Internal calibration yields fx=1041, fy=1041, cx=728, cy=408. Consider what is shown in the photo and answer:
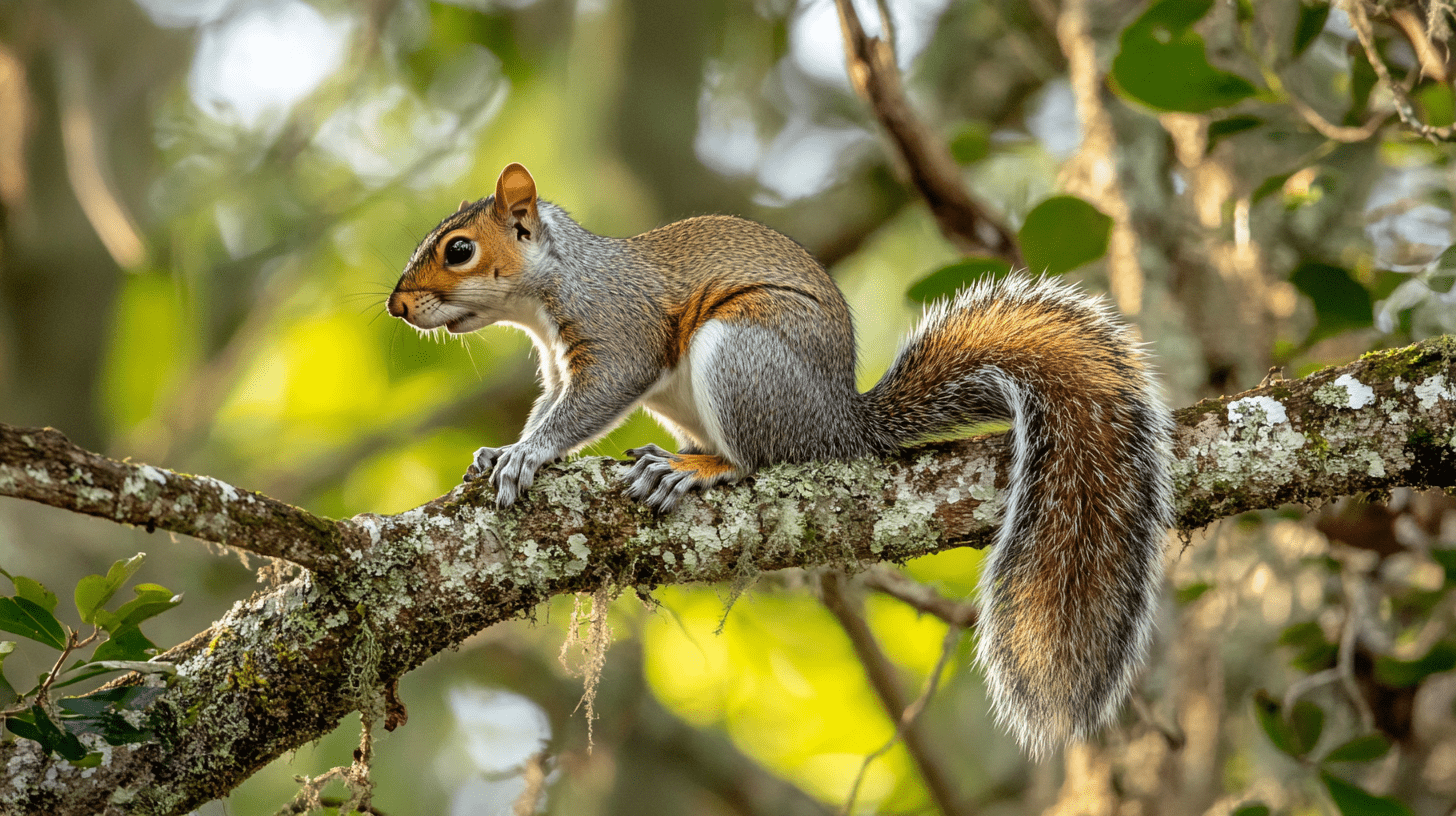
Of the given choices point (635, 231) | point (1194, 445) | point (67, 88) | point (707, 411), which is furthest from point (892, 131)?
point (67, 88)

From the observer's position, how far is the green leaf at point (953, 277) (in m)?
2.66

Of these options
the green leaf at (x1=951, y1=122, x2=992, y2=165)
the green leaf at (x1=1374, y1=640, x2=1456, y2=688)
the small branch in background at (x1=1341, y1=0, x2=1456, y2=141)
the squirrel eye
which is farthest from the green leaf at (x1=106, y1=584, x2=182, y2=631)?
the green leaf at (x1=1374, y1=640, x2=1456, y2=688)

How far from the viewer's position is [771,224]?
14.4 feet

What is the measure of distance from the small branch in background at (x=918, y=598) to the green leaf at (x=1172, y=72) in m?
1.31

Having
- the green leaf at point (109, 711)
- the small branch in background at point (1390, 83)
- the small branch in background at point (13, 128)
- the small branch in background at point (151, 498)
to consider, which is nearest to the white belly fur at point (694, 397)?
the small branch in background at point (151, 498)

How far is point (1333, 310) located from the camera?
8.34 ft

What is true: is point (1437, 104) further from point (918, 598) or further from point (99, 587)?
point (99, 587)

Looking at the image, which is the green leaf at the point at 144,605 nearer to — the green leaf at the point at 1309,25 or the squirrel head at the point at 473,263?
the squirrel head at the point at 473,263

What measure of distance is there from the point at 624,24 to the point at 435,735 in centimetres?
382

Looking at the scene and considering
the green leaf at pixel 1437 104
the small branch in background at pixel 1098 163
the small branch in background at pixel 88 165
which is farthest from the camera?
the small branch in background at pixel 88 165

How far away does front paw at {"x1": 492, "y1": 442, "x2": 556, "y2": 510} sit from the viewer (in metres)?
1.82

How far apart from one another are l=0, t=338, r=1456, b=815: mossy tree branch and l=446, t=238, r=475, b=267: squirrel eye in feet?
2.57

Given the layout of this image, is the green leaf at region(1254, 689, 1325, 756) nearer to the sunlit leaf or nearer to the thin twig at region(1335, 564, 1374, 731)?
the thin twig at region(1335, 564, 1374, 731)

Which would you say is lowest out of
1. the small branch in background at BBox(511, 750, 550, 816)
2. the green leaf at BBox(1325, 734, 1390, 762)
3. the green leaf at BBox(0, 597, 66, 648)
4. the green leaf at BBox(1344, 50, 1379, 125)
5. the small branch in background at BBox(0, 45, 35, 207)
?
the green leaf at BBox(1325, 734, 1390, 762)
